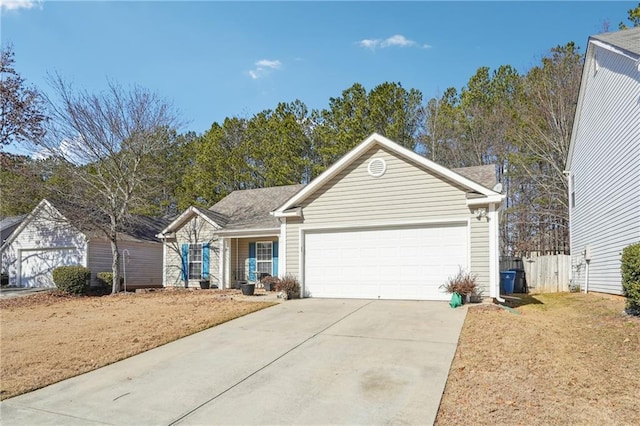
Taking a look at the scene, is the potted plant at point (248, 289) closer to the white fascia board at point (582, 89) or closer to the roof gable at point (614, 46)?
the roof gable at point (614, 46)

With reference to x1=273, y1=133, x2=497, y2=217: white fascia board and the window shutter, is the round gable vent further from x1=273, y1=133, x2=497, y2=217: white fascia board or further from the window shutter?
the window shutter

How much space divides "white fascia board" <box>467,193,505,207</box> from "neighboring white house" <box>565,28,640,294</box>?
3.34m

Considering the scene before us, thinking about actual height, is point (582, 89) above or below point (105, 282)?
above

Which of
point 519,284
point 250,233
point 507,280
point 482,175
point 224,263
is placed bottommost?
point 519,284

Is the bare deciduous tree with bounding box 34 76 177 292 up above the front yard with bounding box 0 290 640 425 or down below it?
above

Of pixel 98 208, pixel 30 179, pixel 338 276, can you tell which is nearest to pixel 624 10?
pixel 338 276

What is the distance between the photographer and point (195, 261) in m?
19.2

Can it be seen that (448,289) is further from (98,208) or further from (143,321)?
(98,208)

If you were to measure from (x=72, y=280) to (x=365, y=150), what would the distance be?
13.5m

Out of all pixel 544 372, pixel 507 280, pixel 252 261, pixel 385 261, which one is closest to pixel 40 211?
pixel 252 261

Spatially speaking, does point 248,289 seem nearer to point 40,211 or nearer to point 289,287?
point 289,287

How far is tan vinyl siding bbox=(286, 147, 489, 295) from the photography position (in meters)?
11.2

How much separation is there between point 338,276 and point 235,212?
9254 millimetres

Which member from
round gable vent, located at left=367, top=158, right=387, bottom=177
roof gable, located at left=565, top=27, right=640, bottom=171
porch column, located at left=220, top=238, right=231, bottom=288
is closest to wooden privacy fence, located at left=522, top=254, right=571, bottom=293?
roof gable, located at left=565, top=27, right=640, bottom=171
